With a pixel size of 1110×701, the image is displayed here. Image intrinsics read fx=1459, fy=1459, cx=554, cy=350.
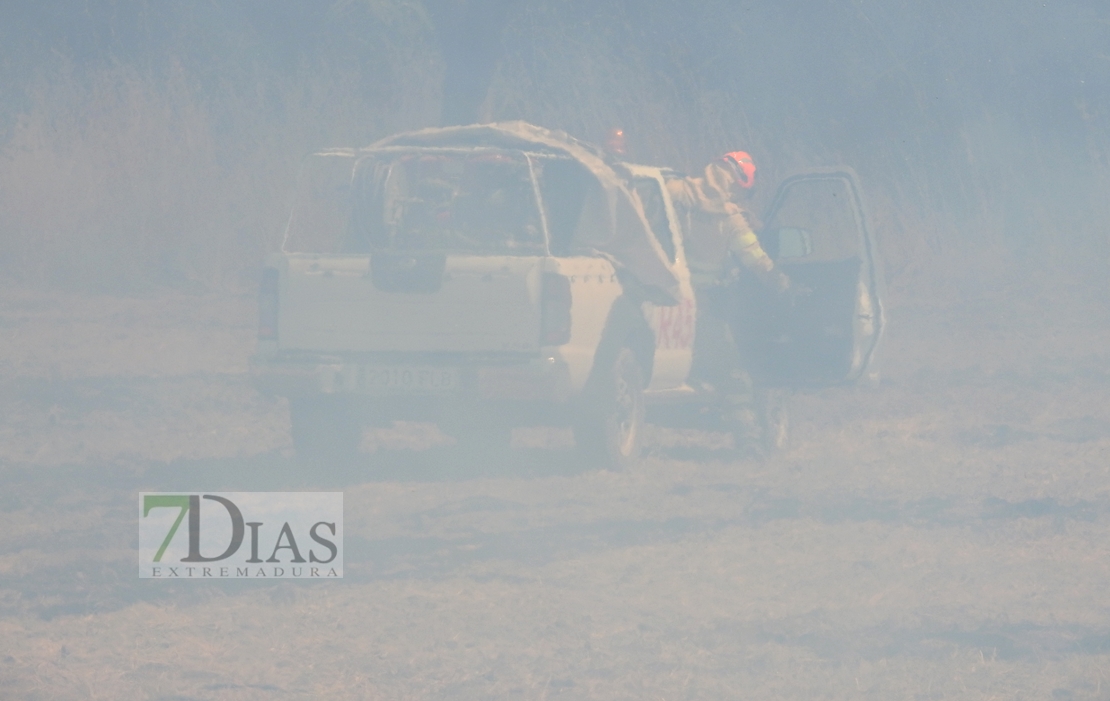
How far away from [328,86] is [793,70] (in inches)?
285

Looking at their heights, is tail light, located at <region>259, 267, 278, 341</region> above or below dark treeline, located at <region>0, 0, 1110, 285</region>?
below

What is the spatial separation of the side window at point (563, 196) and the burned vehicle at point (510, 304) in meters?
0.01

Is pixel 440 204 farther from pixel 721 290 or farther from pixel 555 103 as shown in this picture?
pixel 555 103

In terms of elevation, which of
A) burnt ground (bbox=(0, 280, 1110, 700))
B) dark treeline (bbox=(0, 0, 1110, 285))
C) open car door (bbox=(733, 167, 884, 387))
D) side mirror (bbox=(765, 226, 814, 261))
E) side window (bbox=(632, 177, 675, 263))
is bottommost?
burnt ground (bbox=(0, 280, 1110, 700))

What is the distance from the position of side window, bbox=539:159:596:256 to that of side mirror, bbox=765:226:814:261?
116 cm

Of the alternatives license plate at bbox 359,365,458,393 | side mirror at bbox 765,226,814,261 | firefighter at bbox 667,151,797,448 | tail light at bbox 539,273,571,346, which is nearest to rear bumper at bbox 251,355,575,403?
license plate at bbox 359,365,458,393

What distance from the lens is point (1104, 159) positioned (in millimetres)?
20016

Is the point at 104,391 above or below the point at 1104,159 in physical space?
below

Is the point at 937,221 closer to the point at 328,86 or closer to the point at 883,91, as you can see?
the point at 883,91

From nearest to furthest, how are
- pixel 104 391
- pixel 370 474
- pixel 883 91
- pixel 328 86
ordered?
pixel 370 474
pixel 104 391
pixel 328 86
pixel 883 91

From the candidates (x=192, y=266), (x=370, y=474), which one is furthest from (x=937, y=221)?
(x=370, y=474)

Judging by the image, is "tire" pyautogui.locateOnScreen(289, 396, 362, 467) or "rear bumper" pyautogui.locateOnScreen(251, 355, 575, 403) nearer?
"rear bumper" pyautogui.locateOnScreen(251, 355, 575, 403)
